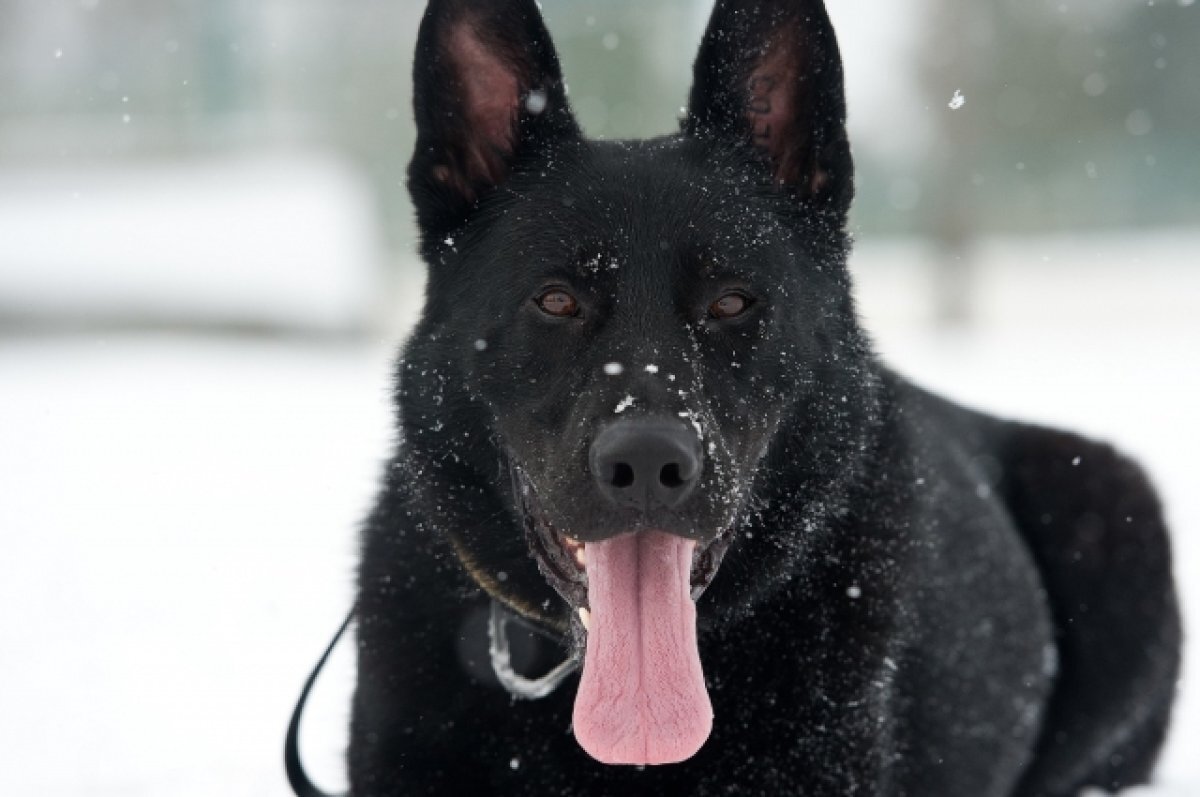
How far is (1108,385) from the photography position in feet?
34.8

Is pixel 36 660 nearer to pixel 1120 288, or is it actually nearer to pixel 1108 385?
pixel 1108 385

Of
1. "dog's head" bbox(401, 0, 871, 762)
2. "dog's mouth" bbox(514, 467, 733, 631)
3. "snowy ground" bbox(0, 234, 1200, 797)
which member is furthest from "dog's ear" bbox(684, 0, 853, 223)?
"snowy ground" bbox(0, 234, 1200, 797)

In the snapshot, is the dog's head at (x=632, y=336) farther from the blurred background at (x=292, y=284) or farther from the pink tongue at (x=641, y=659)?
the blurred background at (x=292, y=284)

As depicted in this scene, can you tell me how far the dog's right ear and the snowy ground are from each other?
0.46 meters

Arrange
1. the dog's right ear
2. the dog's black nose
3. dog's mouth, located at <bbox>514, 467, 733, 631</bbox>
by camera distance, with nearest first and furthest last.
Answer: the dog's black nose
dog's mouth, located at <bbox>514, 467, 733, 631</bbox>
the dog's right ear

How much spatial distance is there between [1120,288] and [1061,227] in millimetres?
1382

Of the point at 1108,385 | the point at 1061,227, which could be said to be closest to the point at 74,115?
the point at 1108,385

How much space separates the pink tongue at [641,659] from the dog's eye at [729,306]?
51 centimetres

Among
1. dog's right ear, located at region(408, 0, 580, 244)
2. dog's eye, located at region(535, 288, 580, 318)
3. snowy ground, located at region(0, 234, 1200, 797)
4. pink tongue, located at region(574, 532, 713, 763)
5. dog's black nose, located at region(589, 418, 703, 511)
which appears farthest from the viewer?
snowy ground, located at region(0, 234, 1200, 797)

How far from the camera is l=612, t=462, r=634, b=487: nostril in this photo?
2.29 m

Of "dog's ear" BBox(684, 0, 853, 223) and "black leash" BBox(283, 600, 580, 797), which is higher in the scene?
"dog's ear" BBox(684, 0, 853, 223)

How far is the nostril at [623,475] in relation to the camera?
2.29 metres

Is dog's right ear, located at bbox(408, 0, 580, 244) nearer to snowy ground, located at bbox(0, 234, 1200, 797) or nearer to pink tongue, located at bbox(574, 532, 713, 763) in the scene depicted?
snowy ground, located at bbox(0, 234, 1200, 797)

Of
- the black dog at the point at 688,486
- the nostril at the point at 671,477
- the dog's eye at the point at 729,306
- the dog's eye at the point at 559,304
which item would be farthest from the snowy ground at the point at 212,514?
the nostril at the point at 671,477
